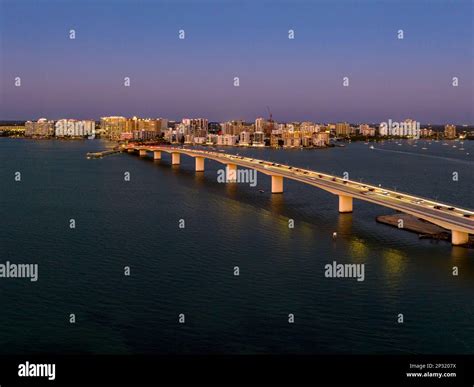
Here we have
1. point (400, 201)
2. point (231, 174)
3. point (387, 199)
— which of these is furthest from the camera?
point (231, 174)

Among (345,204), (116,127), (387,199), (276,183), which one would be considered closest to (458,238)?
(387,199)

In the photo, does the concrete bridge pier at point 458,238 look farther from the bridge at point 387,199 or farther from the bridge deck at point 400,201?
the bridge deck at point 400,201

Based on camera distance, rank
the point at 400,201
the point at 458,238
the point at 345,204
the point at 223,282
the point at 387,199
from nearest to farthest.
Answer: the point at 223,282 → the point at 458,238 → the point at 400,201 → the point at 387,199 → the point at 345,204

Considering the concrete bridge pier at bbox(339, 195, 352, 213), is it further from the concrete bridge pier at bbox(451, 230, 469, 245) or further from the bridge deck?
the concrete bridge pier at bbox(451, 230, 469, 245)

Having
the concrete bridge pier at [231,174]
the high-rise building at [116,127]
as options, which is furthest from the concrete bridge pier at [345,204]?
the high-rise building at [116,127]

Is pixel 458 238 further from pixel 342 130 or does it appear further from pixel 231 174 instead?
pixel 342 130

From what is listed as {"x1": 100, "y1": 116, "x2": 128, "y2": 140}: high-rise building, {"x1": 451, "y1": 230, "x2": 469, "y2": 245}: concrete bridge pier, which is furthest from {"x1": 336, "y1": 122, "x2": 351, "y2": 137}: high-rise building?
{"x1": 451, "y1": 230, "x2": 469, "y2": 245}: concrete bridge pier

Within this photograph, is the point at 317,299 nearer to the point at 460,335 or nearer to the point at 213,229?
the point at 460,335

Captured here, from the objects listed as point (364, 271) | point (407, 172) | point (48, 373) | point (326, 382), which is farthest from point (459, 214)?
point (407, 172)
